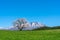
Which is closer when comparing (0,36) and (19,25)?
(0,36)

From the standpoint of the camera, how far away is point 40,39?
36281 mm

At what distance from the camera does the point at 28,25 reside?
66.2 m

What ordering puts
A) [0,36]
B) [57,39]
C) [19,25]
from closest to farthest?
[57,39]
[0,36]
[19,25]

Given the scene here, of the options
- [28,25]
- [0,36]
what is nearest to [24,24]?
[28,25]

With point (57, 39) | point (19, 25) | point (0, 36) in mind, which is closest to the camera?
point (57, 39)

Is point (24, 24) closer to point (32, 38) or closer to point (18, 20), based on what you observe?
point (18, 20)

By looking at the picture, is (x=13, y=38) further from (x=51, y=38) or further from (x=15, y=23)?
(x=15, y=23)

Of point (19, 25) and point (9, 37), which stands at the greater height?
point (19, 25)

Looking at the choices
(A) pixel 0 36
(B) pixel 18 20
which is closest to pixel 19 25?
(B) pixel 18 20

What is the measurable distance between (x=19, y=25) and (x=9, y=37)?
2730 centimetres

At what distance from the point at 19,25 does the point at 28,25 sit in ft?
10.6

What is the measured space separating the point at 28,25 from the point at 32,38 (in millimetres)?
28971

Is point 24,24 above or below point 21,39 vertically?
Answer: above

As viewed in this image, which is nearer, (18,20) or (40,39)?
(40,39)
